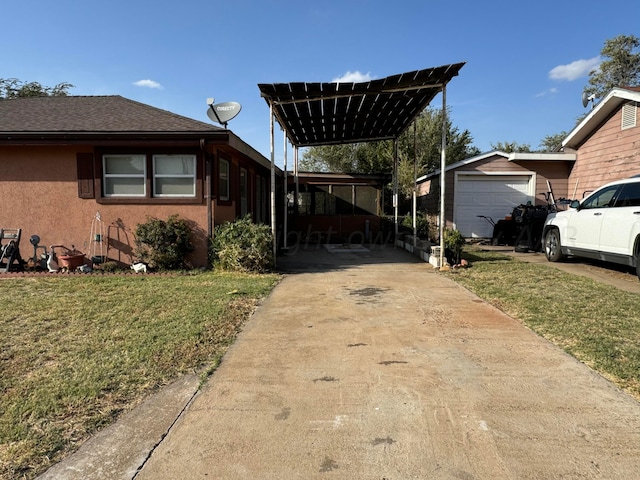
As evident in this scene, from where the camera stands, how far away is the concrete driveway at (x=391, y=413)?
90.4 inches

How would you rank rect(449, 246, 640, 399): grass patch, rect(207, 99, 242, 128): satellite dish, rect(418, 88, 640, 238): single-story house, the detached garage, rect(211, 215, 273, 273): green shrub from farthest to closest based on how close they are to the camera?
the detached garage → rect(418, 88, 640, 238): single-story house → rect(207, 99, 242, 128): satellite dish → rect(211, 215, 273, 273): green shrub → rect(449, 246, 640, 399): grass patch

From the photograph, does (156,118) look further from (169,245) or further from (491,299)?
(491,299)

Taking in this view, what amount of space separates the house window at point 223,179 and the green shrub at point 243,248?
1.26 meters

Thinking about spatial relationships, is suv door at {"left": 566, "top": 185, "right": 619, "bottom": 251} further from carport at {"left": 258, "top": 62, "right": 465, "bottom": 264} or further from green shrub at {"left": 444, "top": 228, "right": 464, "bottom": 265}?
carport at {"left": 258, "top": 62, "right": 465, "bottom": 264}

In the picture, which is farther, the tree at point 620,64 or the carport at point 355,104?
the tree at point 620,64

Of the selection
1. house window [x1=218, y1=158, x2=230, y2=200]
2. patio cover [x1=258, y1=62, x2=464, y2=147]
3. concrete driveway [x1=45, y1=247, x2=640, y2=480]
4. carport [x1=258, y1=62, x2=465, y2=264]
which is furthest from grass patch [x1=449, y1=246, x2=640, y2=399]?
house window [x1=218, y1=158, x2=230, y2=200]

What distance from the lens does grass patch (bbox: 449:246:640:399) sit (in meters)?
3.78

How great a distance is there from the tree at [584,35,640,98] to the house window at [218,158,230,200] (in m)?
33.3

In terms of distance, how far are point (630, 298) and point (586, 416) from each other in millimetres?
4220

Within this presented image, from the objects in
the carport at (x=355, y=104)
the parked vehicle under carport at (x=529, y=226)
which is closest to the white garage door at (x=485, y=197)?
the parked vehicle under carport at (x=529, y=226)

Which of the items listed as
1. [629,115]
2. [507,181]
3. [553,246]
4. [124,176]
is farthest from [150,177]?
[629,115]

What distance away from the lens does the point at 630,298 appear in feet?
19.7

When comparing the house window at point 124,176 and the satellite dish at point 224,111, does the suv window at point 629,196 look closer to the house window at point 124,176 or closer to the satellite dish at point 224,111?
the satellite dish at point 224,111

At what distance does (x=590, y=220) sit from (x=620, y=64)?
1313 inches
